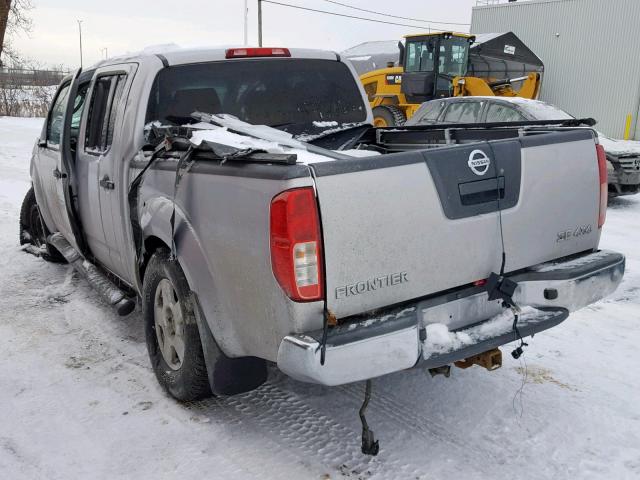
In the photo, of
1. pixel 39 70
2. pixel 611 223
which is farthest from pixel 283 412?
pixel 39 70

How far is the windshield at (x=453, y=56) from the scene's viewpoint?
18625 millimetres

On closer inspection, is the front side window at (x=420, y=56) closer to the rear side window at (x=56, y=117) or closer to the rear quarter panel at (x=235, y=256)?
the rear side window at (x=56, y=117)

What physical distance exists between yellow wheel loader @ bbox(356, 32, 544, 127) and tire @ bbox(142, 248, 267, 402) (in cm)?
1303

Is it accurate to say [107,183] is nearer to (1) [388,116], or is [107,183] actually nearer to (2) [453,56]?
(1) [388,116]

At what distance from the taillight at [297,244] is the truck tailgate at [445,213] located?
43mm

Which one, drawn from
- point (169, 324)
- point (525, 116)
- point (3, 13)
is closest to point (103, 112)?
point (169, 324)

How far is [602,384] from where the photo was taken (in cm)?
377

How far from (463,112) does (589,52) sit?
20206mm

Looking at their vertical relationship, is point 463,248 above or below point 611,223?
above

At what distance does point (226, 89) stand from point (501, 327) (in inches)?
96.8

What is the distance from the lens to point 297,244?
248 cm

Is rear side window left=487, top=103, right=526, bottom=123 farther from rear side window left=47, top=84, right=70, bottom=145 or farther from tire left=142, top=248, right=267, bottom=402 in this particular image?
tire left=142, top=248, right=267, bottom=402

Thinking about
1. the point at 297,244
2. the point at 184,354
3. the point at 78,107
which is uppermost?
the point at 78,107

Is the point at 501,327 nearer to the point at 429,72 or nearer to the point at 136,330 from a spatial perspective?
the point at 136,330
